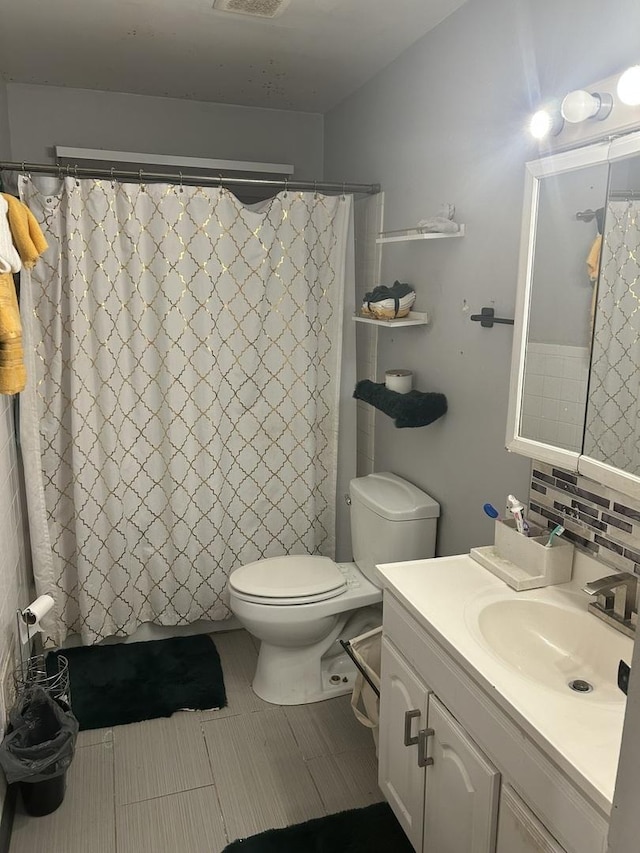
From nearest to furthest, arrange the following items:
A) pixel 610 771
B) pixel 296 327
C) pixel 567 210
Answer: pixel 610 771 → pixel 567 210 → pixel 296 327

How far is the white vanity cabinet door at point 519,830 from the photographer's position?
115cm

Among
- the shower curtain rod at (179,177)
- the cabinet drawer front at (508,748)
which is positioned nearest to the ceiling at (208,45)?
the shower curtain rod at (179,177)

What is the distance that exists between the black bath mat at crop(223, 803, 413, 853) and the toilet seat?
692 mm

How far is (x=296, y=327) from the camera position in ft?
9.25

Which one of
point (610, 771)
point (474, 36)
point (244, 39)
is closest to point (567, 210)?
point (474, 36)

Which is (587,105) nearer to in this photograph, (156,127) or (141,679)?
(156,127)

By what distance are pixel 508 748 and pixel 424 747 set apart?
0.37 meters

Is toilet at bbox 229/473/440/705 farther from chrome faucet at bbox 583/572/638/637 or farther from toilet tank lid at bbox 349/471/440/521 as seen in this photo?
chrome faucet at bbox 583/572/638/637

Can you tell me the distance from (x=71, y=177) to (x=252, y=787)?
220 centimetres

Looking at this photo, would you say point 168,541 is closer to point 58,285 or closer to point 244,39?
point 58,285

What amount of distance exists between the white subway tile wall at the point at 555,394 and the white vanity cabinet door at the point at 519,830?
0.81 m

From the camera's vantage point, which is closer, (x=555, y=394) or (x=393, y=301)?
(x=555, y=394)

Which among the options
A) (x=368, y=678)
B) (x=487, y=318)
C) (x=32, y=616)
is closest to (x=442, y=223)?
(x=487, y=318)

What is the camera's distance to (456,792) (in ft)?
4.68
